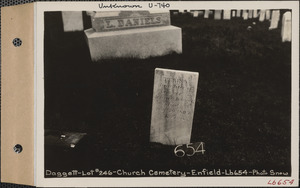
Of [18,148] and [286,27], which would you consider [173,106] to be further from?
[18,148]

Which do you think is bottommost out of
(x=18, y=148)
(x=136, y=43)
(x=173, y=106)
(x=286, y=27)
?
(x=18, y=148)

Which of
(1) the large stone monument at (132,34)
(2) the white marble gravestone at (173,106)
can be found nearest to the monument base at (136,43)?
(1) the large stone monument at (132,34)

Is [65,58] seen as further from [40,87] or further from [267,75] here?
[267,75]

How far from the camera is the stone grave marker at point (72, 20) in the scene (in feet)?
8.18

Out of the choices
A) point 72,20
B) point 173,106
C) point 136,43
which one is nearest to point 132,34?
point 136,43

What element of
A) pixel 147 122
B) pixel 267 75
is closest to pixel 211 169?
pixel 147 122

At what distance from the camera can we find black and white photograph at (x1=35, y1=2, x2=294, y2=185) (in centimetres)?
251

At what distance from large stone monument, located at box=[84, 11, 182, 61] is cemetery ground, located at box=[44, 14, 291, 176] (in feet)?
0.17

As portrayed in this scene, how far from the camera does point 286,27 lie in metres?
A: 2.52

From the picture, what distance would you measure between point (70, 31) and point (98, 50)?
0.76 ft

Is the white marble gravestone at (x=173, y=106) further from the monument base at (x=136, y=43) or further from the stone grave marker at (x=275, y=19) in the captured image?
the stone grave marker at (x=275, y=19)

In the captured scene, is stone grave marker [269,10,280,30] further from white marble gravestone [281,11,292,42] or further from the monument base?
the monument base

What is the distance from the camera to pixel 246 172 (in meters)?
2.55

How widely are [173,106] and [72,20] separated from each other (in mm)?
917
